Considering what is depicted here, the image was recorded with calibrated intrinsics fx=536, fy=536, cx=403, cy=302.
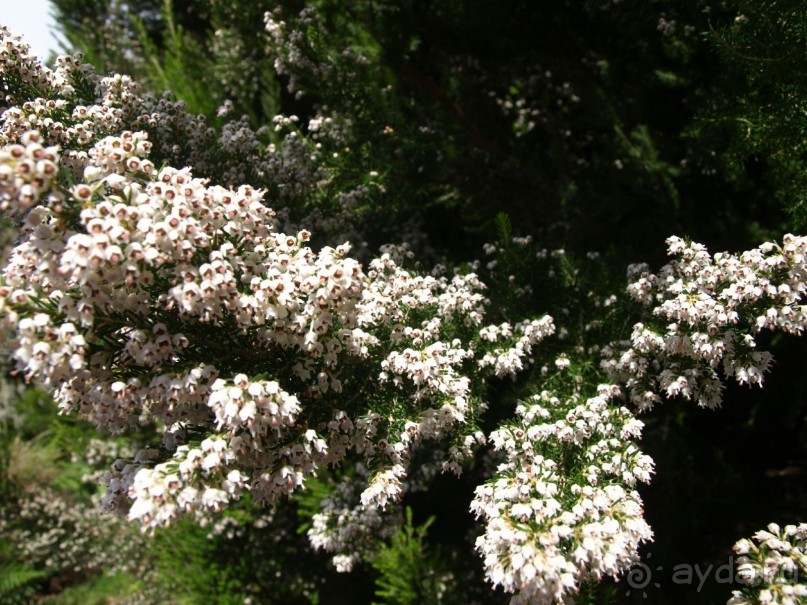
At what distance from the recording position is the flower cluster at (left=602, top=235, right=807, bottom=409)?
2.89 metres

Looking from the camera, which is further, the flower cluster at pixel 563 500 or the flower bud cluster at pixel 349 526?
the flower bud cluster at pixel 349 526

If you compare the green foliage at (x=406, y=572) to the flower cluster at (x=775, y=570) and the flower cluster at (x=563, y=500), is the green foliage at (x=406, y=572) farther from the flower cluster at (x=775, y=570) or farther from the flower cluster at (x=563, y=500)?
the flower cluster at (x=775, y=570)

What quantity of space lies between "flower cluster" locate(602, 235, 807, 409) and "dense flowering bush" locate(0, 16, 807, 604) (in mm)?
12

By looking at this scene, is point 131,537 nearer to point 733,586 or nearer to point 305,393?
point 305,393

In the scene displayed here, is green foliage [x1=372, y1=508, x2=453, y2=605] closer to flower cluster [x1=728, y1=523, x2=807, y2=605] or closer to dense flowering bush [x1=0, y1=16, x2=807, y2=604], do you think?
dense flowering bush [x1=0, y1=16, x2=807, y2=604]

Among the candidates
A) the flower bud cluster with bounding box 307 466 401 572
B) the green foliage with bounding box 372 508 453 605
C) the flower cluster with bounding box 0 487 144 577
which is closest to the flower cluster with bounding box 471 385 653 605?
the flower bud cluster with bounding box 307 466 401 572

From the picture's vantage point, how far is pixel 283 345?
2.80 m

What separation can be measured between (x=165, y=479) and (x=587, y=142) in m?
5.96

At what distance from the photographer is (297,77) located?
16.2ft

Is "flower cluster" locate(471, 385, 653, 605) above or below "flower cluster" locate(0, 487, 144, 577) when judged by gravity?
above

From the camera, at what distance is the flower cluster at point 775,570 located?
9.11ft

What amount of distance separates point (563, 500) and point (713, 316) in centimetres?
130

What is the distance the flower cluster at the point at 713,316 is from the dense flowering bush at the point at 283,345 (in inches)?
0.5

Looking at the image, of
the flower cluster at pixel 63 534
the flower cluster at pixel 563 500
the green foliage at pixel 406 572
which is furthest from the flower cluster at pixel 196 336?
the flower cluster at pixel 63 534
